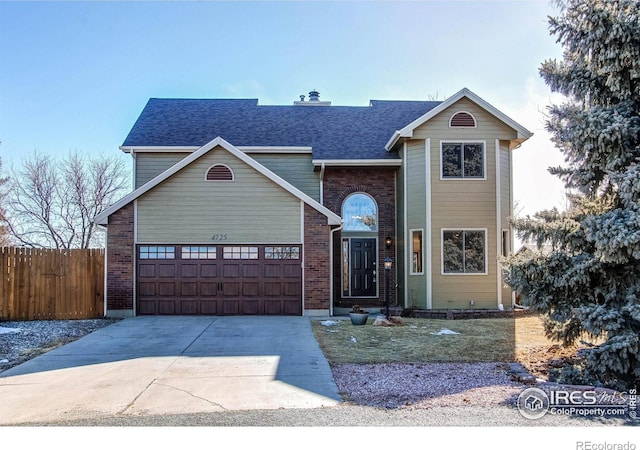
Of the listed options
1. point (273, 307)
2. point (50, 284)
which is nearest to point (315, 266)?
point (273, 307)

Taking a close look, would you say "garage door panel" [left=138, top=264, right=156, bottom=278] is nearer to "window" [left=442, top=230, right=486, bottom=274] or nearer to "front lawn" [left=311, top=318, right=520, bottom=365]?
"front lawn" [left=311, top=318, right=520, bottom=365]

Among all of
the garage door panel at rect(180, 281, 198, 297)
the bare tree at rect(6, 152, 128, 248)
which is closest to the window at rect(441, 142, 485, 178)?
the garage door panel at rect(180, 281, 198, 297)

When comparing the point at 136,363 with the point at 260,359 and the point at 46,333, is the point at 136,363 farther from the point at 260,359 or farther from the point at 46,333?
the point at 46,333

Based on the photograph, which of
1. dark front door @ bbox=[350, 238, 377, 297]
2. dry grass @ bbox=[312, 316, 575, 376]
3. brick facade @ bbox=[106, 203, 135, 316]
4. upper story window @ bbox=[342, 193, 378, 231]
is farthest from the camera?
upper story window @ bbox=[342, 193, 378, 231]

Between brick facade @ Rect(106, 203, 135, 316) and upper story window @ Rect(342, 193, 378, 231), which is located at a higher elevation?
upper story window @ Rect(342, 193, 378, 231)

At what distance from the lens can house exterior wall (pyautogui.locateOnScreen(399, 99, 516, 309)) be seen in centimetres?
1438

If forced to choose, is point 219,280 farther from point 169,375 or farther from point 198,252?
point 169,375

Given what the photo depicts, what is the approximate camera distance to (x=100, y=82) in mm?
16328

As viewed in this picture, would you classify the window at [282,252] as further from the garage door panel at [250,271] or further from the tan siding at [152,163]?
the tan siding at [152,163]

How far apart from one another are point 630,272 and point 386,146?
9.94 meters

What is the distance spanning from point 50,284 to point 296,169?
8.12 m

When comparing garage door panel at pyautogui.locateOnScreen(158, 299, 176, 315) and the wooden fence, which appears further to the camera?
garage door panel at pyautogui.locateOnScreen(158, 299, 176, 315)

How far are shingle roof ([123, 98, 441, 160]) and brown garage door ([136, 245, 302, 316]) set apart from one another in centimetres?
420

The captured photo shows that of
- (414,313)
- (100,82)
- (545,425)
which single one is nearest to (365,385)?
(545,425)
